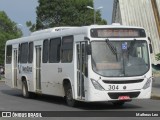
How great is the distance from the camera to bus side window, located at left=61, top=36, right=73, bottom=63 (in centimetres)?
1953

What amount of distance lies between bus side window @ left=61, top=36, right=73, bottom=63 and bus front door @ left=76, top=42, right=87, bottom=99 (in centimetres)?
69

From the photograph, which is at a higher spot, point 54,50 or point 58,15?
point 58,15

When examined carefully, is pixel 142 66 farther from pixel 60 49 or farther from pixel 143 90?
pixel 60 49

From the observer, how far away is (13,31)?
9400cm

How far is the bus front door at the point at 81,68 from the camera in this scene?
59.9 ft

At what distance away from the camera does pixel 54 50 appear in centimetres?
→ 2127

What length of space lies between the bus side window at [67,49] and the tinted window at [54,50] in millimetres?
491

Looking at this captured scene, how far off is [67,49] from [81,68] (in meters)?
1.61

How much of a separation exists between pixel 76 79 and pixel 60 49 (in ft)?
7.16

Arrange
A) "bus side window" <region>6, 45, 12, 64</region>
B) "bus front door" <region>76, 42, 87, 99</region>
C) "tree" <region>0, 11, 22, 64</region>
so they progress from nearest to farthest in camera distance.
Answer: "bus front door" <region>76, 42, 87, 99</region> → "bus side window" <region>6, 45, 12, 64</region> → "tree" <region>0, 11, 22, 64</region>

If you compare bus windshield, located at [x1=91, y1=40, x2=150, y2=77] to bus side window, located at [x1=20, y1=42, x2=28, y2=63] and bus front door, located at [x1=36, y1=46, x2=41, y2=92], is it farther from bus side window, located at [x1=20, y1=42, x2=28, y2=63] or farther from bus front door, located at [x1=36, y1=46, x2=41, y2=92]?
bus side window, located at [x1=20, y1=42, x2=28, y2=63]

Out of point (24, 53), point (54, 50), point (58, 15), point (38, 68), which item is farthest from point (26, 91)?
point (58, 15)

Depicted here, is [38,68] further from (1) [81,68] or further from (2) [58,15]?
(2) [58,15]

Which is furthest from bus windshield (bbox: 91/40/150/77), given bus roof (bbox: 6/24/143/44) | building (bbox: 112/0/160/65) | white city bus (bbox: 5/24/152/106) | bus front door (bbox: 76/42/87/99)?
building (bbox: 112/0/160/65)
